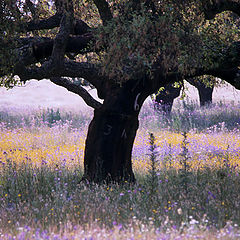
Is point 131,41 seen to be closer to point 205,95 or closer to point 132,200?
point 132,200

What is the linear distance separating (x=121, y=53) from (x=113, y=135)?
209 centimetres

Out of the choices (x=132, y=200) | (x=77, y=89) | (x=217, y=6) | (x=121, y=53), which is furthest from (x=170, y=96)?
(x=132, y=200)

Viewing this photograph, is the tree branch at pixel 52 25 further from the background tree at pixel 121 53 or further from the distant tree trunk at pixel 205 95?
the distant tree trunk at pixel 205 95

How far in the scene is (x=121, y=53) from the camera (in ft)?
24.1

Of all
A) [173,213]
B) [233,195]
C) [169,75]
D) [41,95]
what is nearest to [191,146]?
[169,75]

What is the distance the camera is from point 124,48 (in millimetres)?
7258

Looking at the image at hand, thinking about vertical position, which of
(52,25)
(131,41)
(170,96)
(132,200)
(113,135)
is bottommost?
(132,200)

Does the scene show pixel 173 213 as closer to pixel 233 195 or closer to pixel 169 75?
pixel 233 195

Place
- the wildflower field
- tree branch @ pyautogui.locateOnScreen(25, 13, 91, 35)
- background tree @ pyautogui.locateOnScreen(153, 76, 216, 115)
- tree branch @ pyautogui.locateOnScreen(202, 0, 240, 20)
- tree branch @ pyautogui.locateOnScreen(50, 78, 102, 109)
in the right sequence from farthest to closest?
background tree @ pyautogui.locateOnScreen(153, 76, 216, 115) → tree branch @ pyautogui.locateOnScreen(50, 78, 102, 109) → tree branch @ pyautogui.locateOnScreen(25, 13, 91, 35) → tree branch @ pyautogui.locateOnScreen(202, 0, 240, 20) → the wildflower field

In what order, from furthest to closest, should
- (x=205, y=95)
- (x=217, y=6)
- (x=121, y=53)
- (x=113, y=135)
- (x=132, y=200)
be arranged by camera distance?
(x=205, y=95) → (x=113, y=135) → (x=217, y=6) → (x=121, y=53) → (x=132, y=200)

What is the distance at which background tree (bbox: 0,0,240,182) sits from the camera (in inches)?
291

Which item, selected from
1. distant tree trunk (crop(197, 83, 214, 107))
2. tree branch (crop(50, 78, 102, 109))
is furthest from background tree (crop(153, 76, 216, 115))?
tree branch (crop(50, 78, 102, 109))

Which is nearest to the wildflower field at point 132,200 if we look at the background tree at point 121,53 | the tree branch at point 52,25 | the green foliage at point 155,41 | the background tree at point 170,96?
the background tree at point 121,53

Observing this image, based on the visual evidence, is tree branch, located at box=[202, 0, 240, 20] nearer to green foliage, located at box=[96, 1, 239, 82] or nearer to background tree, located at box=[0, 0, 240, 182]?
background tree, located at box=[0, 0, 240, 182]
